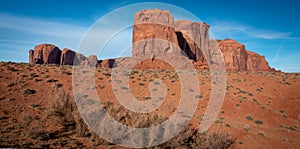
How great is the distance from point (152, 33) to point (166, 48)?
6.85 m

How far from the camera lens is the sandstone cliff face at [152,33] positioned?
57378mm

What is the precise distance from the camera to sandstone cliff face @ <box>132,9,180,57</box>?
57378 millimetres

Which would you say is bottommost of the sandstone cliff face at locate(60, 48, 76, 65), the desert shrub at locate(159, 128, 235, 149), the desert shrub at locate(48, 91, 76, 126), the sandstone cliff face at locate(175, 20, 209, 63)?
the desert shrub at locate(159, 128, 235, 149)

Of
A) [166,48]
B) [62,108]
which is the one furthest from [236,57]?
[62,108]

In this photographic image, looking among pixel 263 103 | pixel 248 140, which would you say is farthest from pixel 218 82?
pixel 248 140

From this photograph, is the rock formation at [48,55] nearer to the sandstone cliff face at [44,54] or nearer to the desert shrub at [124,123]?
the sandstone cliff face at [44,54]

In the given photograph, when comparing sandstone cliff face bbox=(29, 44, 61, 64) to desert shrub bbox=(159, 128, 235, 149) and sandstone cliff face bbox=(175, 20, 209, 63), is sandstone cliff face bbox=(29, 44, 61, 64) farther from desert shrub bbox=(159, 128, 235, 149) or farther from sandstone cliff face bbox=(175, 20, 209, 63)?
desert shrub bbox=(159, 128, 235, 149)

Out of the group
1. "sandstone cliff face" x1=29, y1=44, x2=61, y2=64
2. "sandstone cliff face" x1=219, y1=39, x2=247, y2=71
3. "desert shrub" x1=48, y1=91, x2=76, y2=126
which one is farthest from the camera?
"sandstone cliff face" x1=219, y1=39, x2=247, y2=71

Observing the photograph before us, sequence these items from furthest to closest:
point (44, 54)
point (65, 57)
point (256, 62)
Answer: point (256, 62) → point (65, 57) → point (44, 54)

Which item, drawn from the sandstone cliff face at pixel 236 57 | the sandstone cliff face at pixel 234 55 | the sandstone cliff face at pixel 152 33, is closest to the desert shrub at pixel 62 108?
the sandstone cliff face at pixel 152 33

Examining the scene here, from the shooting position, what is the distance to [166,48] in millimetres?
59844

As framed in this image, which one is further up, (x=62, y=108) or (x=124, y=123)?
(x=62, y=108)

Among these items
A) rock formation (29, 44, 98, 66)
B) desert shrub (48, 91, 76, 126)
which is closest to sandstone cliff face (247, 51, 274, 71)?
rock formation (29, 44, 98, 66)

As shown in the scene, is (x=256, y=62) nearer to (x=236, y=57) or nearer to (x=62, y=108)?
(x=236, y=57)
